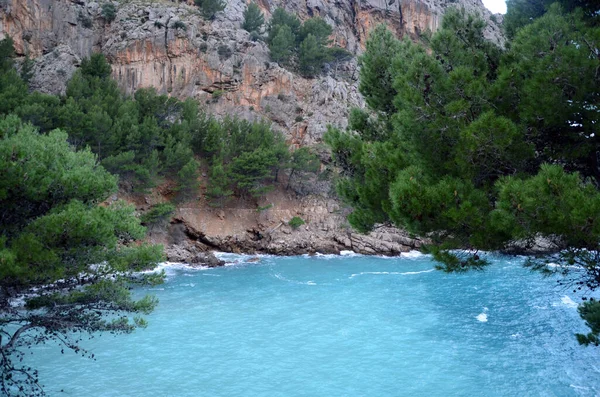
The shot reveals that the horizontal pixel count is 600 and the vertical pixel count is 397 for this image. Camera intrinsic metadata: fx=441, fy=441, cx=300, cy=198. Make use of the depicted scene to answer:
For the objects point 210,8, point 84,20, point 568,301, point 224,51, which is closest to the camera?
point 568,301

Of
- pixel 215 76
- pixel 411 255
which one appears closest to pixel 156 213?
pixel 411 255

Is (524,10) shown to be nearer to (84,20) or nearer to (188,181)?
(188,181)

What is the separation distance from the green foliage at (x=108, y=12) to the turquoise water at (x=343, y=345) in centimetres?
2845

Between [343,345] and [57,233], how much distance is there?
8.52 metres

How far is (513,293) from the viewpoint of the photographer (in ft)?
60.3

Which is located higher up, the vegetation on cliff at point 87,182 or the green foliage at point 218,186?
the vegetation on cliff at point 87,182

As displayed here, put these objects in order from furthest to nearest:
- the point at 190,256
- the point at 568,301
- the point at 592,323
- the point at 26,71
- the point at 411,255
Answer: the point at 26,71 < the point at 411,255 < the point at 190,256 < the point at 568,301 < the point at 592,323

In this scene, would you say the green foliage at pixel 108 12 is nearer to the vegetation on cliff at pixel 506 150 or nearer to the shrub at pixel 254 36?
the shrub at pixel 254 36

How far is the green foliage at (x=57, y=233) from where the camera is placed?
18.0 feet

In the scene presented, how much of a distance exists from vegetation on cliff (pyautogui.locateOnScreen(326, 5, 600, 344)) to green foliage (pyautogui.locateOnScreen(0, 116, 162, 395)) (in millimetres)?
3983

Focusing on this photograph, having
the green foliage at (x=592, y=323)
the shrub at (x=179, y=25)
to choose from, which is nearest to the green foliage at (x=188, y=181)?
the shrub at (x=179, y=25)

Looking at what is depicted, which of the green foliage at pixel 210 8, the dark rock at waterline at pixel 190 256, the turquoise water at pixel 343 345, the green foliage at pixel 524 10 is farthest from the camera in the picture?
the green foliage at pixel 210 8

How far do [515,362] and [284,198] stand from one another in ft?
80.7

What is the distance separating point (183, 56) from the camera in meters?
37.9
